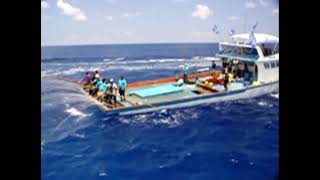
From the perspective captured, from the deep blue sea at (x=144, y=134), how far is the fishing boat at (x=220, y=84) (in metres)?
0.03

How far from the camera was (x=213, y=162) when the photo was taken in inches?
70.0

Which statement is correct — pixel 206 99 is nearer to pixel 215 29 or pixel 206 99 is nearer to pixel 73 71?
pixel 215 29

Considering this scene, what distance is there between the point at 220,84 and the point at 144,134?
462 millimetres

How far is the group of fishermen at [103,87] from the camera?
6.01 feet

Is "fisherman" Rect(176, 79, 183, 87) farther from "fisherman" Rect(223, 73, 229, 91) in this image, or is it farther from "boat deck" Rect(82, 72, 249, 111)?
"fisherman" Rect(223, 73, 229, 91)

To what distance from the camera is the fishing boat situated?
1.85 m

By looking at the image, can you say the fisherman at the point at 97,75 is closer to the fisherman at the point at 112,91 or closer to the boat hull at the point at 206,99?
the fisherman at the point at 112,91

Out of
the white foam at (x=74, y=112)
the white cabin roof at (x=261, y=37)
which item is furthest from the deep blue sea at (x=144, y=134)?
the white cabin roof at (x=261, y=37)

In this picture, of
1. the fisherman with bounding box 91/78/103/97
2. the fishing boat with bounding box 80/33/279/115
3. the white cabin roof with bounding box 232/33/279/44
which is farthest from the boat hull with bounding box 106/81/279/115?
the white cabin roof with bounding box 232/33/279/44

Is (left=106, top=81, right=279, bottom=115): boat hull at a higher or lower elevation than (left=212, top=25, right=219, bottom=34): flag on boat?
lower

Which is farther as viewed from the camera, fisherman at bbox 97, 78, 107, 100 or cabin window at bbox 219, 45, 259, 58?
cabin window at bbox 219, 45, 259, 58

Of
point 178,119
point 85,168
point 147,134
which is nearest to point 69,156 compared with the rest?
point 85,168

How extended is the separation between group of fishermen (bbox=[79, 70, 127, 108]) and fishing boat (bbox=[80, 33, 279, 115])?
0.02 m

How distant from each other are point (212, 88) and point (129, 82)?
1.36ft
